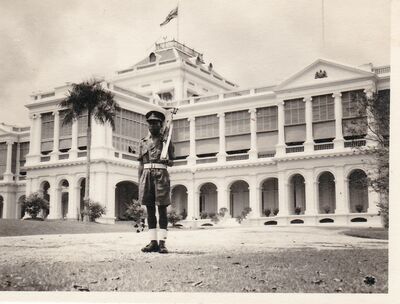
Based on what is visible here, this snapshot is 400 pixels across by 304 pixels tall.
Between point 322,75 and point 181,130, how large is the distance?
9.93 m

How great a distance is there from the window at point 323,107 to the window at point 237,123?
180 inches

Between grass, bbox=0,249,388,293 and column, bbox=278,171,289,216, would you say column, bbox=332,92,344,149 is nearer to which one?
column, bbox=278,171,289,216

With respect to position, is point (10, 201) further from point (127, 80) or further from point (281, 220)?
point (281, 220)

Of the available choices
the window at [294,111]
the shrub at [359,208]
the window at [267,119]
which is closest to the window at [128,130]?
the window at [267,119]

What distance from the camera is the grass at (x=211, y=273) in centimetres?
745

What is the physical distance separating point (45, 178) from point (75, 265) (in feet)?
75.5

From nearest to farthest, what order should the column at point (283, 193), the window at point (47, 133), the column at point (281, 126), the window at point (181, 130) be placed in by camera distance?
the column at point (283, 193), the column at point (281, 126), the window at point (47, 133), the window at point (181, 130)

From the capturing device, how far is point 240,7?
10.6m

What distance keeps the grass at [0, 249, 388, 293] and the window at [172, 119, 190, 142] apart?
81.6ft

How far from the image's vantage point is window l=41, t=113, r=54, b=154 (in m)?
30.7

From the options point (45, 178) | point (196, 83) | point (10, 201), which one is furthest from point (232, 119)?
point (10, 201)

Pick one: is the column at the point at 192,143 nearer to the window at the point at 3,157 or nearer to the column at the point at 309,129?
the column at the point at 309,129

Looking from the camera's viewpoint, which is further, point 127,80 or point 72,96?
point 127,80

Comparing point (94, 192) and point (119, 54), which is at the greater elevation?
point (119, 54)
